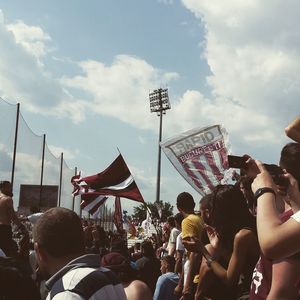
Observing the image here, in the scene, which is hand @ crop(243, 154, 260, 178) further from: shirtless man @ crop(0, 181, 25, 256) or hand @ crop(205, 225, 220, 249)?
shirtless man @ crop(0, 181, 25, 256)

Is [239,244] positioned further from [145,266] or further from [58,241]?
[145,266]

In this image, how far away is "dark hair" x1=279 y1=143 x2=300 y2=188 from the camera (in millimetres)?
2660

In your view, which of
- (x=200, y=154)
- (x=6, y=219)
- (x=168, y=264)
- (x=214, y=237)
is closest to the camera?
(x=214, y=237)

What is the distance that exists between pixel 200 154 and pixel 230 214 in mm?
3584

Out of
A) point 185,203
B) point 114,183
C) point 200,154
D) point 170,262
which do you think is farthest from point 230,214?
point 114,183

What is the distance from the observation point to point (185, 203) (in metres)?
6.12

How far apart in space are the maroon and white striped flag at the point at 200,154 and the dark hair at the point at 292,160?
14.7 ft

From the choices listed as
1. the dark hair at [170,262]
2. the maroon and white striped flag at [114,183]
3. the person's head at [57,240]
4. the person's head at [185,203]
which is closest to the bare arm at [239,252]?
the person's head at [57,240]

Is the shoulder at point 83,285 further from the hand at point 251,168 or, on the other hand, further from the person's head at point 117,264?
the person's head at point 117,264

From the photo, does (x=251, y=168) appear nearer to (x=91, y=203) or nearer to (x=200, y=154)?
(x=200, y=154)

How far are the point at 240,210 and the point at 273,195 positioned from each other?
5.07 feet

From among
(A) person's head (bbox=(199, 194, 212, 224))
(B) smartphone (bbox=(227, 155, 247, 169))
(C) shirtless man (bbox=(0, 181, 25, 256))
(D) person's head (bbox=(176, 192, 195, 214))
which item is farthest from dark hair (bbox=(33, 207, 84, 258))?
(C) shirtless man (bbox=(0, 181, 25, 256))

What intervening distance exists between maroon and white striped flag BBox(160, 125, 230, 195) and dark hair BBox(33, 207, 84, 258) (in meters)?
4.47

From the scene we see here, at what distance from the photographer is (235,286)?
3.81 m
